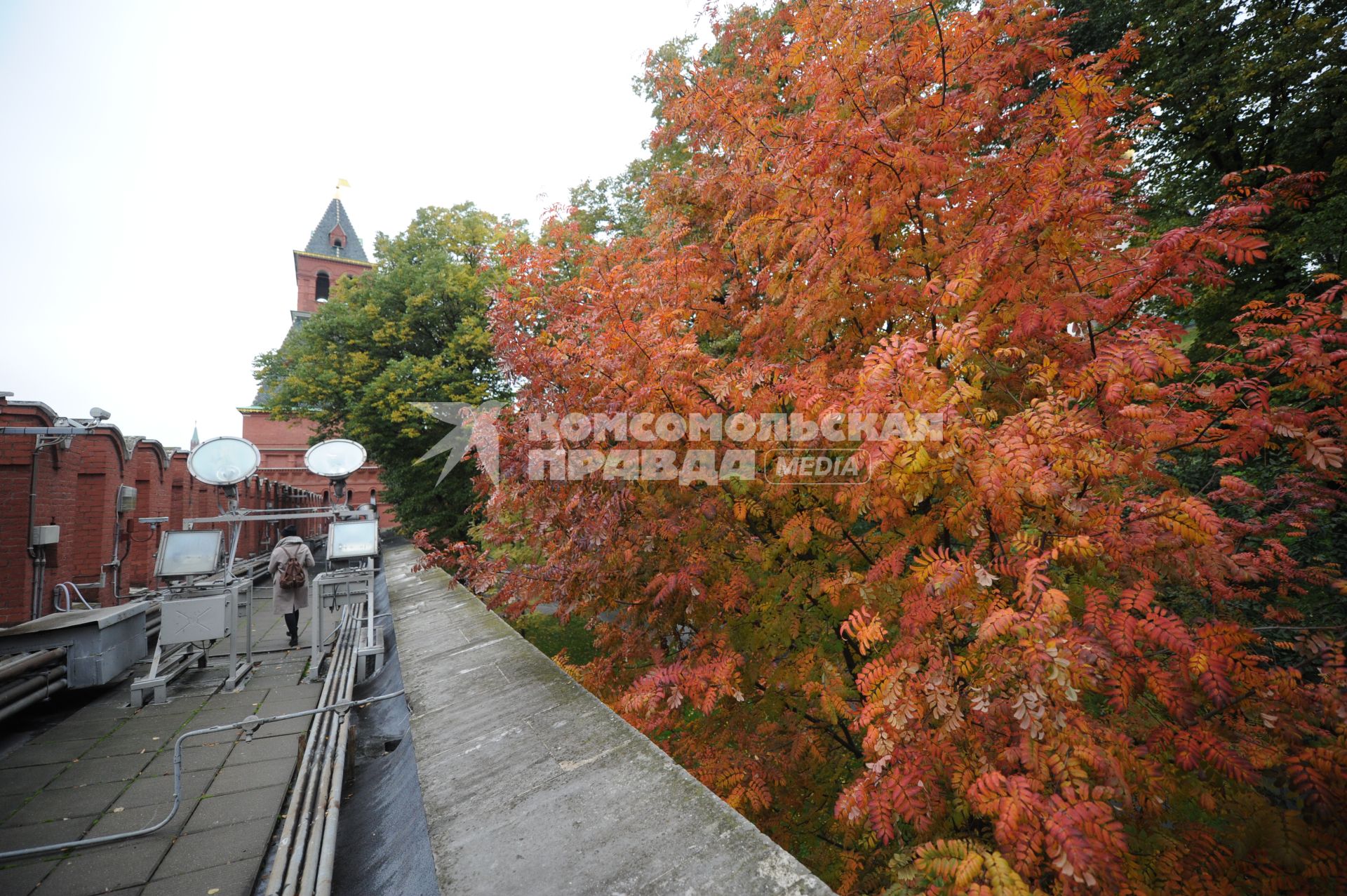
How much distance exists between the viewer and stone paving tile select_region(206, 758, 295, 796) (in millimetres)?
4629

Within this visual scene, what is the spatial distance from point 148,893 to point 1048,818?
489 cm

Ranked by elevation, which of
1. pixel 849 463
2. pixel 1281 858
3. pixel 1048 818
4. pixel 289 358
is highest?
pixel 289 358

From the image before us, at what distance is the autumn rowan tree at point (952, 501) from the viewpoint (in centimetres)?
212

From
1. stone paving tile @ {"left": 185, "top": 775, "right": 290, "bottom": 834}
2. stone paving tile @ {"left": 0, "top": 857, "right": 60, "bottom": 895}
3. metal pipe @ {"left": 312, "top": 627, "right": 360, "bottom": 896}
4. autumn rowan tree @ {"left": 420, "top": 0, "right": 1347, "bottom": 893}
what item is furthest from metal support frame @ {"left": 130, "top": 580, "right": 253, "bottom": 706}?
autumn rowan tree @ {"left": 420, "top": 0, "right": 1347, "bottom": 893}

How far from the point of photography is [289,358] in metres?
24.6

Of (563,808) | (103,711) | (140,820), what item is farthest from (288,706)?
(563,808)

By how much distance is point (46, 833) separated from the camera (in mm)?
4066

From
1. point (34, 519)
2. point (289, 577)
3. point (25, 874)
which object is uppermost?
point (34, 519)

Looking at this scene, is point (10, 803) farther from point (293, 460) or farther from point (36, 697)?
point (293, 460)

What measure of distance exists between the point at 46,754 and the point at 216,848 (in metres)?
3.31

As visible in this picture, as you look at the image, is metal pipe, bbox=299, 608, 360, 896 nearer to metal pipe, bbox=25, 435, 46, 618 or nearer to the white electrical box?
metal pipe, bbox=25, 435, 46, 618

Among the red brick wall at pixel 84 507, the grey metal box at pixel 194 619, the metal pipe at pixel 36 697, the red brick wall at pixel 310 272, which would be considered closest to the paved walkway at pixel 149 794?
the metal pipe at pixel 36 697

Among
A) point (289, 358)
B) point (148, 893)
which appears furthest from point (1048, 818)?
point (289, 358)

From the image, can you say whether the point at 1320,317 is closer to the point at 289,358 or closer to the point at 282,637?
the point at 282,637
